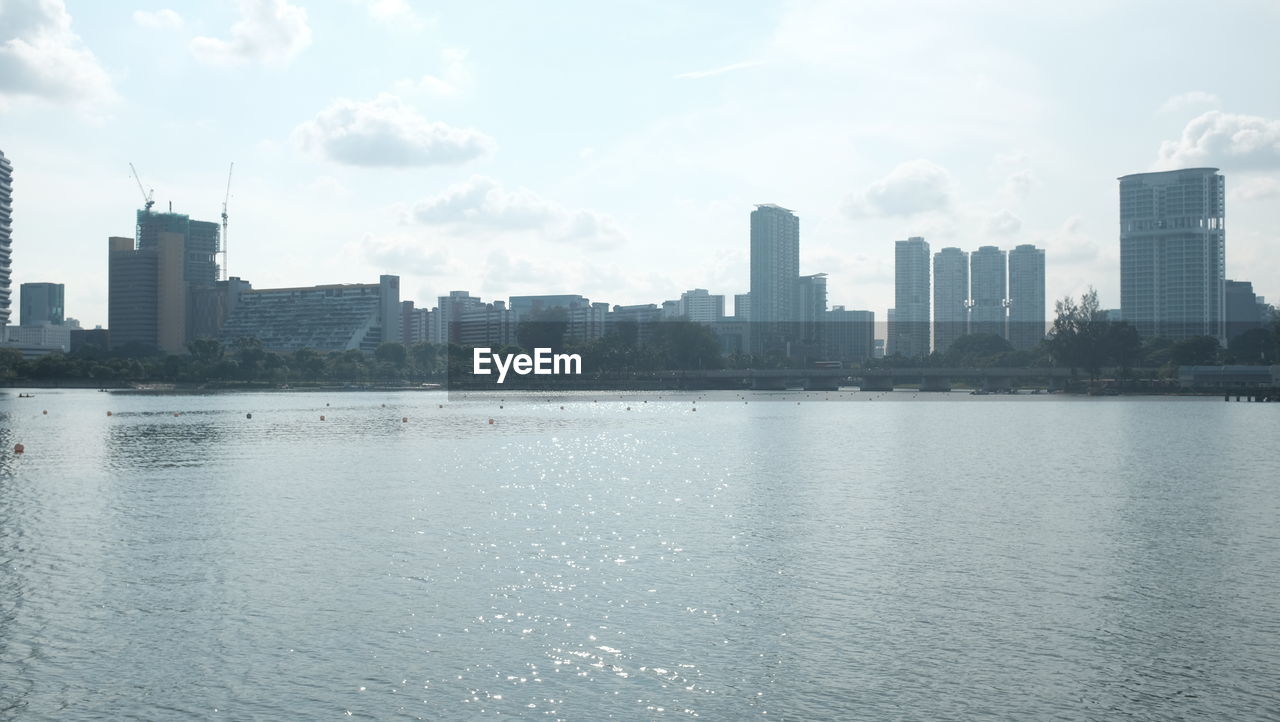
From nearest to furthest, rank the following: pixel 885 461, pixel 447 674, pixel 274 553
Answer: pixel 447 674 < pixel 274 553 < pixel 885 461

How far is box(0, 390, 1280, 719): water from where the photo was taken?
2492cm

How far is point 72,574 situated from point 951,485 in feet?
164

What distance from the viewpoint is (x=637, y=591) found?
1383 inches

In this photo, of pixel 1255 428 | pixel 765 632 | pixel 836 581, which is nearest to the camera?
pixel 765 632

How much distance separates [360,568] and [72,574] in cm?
1007

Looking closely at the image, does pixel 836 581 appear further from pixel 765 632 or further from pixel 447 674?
pixel 447 674

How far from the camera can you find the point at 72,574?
37.6 meters

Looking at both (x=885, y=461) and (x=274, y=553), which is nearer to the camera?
(x=274, y=553)

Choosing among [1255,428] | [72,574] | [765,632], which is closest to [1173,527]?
[765,632]

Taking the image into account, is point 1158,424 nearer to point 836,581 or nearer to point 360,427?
point 360,427

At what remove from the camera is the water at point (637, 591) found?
2492 cm

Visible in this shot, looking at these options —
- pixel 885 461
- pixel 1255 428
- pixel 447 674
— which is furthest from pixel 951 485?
pixel 1255 428

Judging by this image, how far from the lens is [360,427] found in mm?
130375

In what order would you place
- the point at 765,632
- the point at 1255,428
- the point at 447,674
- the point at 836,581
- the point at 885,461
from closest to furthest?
the point at 447,674, the point at 765,632, the point at 836,581, the point at 885,461, the point at 1255,428
